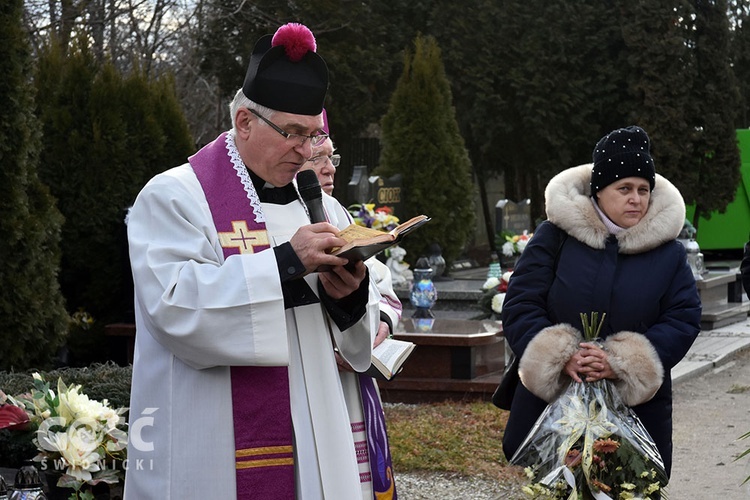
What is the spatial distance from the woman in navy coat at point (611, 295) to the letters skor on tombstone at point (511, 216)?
1056cm

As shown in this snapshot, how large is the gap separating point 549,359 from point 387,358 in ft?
2.34

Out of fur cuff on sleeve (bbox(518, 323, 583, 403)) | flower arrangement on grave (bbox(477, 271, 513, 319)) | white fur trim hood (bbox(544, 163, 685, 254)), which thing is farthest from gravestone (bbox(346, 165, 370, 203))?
fur cuff on sleeve (bbox(518, 323, 583, 403))

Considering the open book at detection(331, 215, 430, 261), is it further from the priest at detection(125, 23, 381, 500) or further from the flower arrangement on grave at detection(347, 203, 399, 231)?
the flower arrangement on grave at detection(347, 203, 399, 231)

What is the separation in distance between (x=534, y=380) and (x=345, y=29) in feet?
60.5

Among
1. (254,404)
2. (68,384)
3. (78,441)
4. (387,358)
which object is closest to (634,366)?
(387,358)

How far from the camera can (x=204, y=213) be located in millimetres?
2973

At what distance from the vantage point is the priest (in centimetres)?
276

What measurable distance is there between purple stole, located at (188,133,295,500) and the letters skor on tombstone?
39.6ft

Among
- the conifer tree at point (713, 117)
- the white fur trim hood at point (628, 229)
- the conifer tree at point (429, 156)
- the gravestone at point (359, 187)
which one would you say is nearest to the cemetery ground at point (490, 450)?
the white fur trim hood at point (628, 229)

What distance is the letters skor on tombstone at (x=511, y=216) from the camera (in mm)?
15289

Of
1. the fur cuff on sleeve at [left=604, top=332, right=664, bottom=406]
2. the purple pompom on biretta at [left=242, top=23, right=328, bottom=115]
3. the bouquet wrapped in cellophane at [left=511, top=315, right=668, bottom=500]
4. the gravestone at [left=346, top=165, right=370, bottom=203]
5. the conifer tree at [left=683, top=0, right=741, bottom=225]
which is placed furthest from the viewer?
the conifer tree at [left=683, top=0, right=741, bottom=225]

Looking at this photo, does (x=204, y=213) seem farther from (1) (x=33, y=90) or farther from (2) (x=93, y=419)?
(1) (x=33, y=90)

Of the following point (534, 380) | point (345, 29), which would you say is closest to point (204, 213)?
point (534, 380)

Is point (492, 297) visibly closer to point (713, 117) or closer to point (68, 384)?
point (68, 384)
